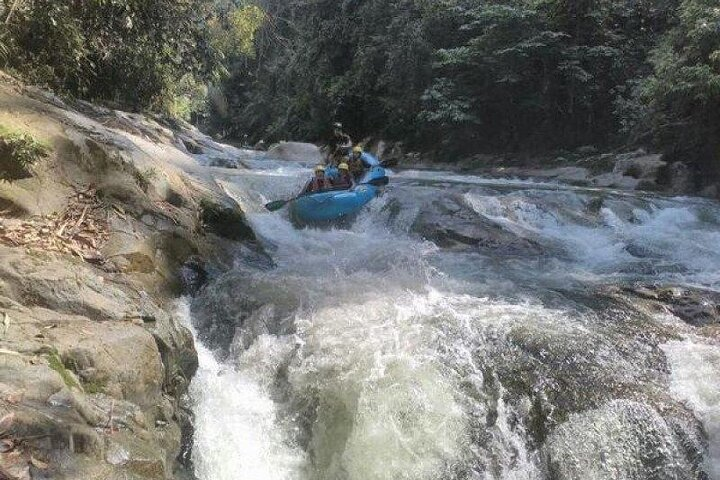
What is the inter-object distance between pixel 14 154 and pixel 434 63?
46.8 ft

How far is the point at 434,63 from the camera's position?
1662 centimetres

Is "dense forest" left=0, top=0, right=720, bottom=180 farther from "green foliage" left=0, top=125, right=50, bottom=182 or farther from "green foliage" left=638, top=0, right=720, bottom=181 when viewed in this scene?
"green foliage" left=0, top=125, right=50, bottom=182

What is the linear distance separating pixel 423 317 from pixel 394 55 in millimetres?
15757

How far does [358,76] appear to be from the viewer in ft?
71.7

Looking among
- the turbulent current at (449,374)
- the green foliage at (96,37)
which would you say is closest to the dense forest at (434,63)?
the green foliage at (96,37)

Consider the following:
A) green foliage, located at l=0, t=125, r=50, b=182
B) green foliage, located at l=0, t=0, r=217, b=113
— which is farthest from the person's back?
green foliage, located at l=0, t=125, r=50, b=182

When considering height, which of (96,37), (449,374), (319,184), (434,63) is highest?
(434,63)

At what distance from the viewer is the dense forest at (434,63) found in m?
7.49

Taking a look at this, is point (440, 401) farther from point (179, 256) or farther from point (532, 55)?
point (532, 55)

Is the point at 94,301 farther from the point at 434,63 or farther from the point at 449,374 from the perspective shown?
the point at 434,63

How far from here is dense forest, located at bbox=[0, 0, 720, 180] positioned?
7.49m

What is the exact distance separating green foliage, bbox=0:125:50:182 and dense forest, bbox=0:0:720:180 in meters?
2.58

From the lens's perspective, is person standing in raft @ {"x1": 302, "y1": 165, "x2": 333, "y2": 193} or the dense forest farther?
person standing in raft @ {"x1": 302, "y1": 165, "x2": 333, "y2": 193}

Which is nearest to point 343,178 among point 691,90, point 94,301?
point 94,301
